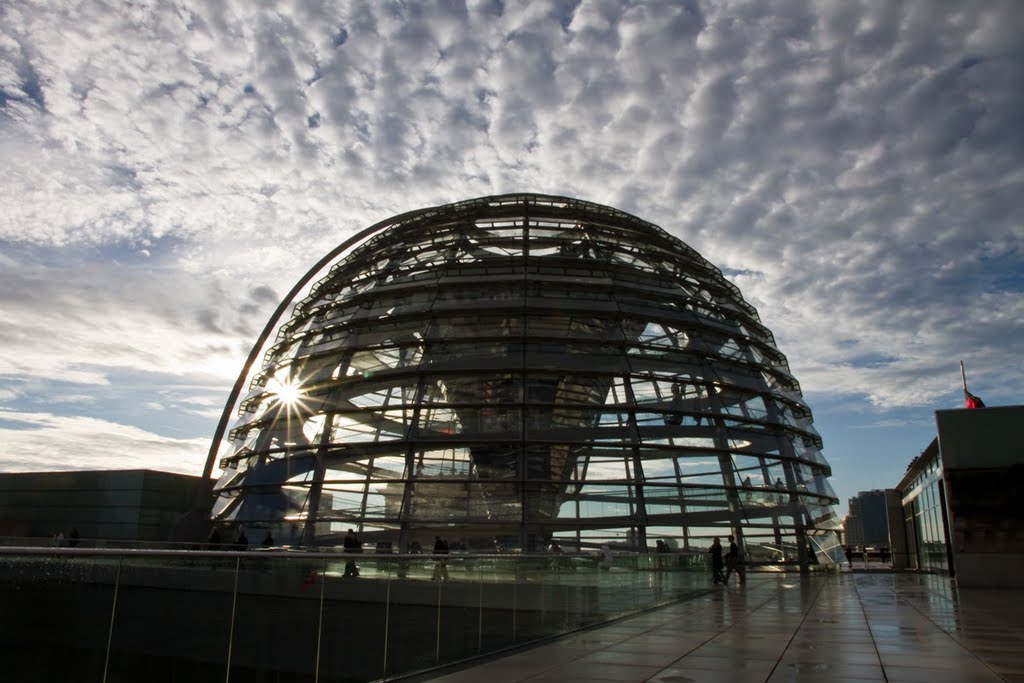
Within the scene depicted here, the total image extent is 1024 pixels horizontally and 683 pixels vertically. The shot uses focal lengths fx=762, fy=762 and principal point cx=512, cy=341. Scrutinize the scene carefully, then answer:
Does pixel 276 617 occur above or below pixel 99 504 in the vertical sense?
below

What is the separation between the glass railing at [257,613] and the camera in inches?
198

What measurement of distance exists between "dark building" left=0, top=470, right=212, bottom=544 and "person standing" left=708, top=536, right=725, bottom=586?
20.2 m

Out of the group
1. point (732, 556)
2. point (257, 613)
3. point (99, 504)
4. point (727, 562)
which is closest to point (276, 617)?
point (257, 613)

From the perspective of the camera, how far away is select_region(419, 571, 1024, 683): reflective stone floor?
27.5 feet

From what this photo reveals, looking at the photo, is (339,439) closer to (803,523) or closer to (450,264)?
(450,264)

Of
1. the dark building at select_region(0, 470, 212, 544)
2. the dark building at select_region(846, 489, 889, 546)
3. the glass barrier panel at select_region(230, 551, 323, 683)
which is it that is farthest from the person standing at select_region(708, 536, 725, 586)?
the dark building at select_region(846, 489, 889, 546)

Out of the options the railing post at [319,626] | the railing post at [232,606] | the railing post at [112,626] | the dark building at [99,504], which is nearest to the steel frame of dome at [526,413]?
the dark building at [99,504]

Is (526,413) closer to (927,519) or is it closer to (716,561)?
(716,561)

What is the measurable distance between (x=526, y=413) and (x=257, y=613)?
16705 mm

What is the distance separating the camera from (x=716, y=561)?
2350 centimetres

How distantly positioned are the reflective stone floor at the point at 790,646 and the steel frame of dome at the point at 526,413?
5.74 m

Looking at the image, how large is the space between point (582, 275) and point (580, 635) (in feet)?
57.9

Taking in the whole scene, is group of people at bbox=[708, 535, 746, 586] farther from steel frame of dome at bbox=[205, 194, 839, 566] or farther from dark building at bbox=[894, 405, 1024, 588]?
dark building at bbox=[894, 405, 1024, 588]

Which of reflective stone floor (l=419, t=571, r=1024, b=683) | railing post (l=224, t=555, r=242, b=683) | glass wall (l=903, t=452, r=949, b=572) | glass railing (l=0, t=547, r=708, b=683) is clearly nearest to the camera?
glass railing (l=0, t=547, r=708, b=683)
